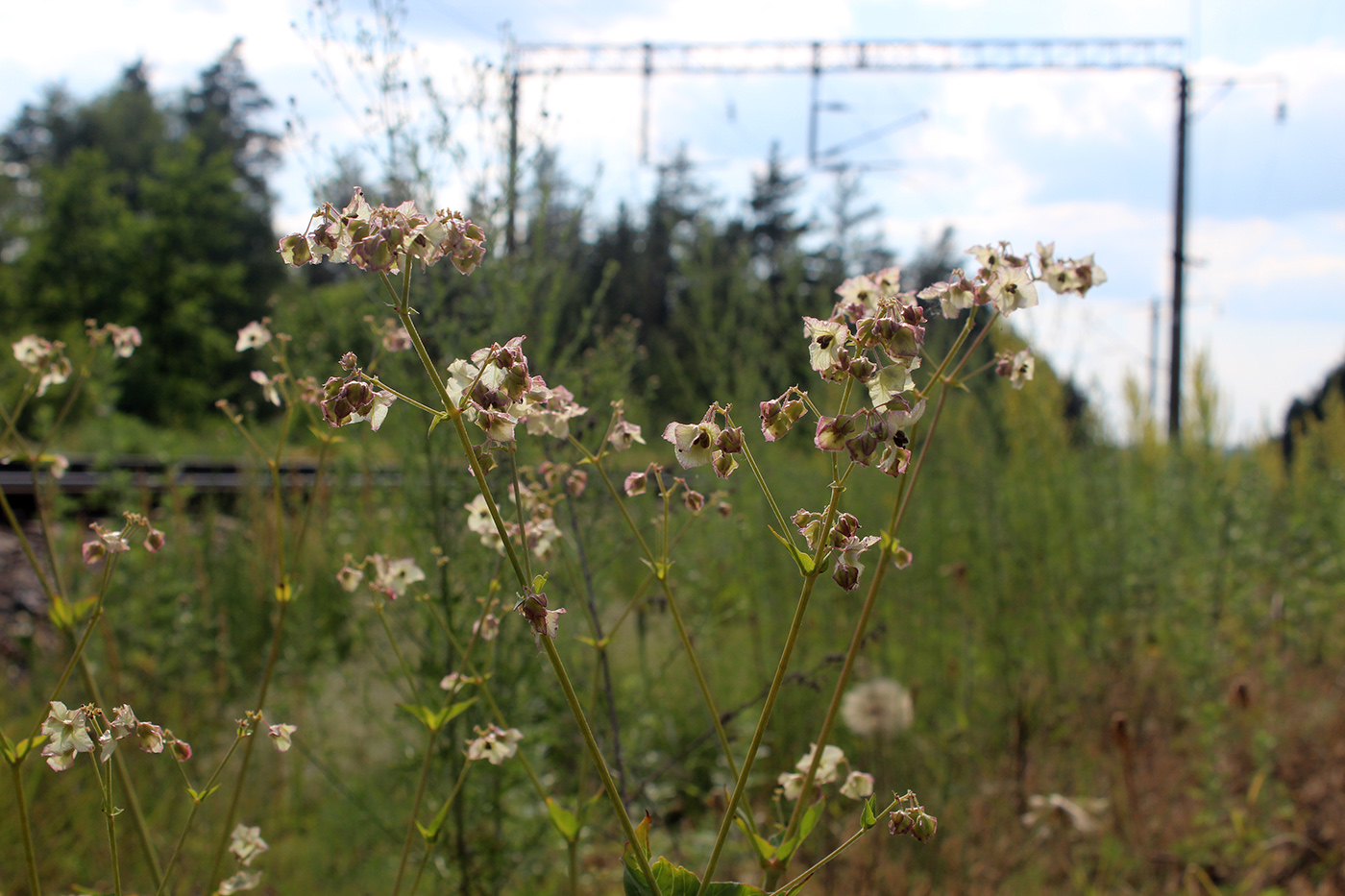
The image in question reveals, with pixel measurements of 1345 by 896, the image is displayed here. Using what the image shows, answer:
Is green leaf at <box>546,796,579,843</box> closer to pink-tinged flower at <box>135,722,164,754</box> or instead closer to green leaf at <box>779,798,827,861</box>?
green leaf at <box>779,798,827,861</box>

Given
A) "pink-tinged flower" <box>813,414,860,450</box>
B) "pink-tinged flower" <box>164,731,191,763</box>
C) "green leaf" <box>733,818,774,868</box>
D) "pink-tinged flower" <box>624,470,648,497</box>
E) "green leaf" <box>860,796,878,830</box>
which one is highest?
"pink-tinged flower" <box>813,414,860,450</box>

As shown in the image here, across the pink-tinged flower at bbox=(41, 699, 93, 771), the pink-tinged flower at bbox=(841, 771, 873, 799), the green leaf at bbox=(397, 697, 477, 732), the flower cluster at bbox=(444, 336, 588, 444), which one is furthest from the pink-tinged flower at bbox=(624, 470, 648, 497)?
the pink-tinged flower at bbox=(41, 699, 93, 771)

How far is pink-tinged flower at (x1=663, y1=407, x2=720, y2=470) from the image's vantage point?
0.82 meters

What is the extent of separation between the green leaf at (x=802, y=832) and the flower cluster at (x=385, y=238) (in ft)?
2.32

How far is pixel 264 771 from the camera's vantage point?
3443 mm

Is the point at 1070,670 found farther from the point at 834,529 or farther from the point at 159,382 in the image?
the point at 159,382

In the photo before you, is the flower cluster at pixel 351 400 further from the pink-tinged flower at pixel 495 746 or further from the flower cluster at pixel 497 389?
the pink-tinged flower at pixel 495 746

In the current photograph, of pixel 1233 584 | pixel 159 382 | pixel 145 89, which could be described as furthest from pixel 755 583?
pixel 145 89

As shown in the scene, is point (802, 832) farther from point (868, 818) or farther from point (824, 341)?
point (824, 341)

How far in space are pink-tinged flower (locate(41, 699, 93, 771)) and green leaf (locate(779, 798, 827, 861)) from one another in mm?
735

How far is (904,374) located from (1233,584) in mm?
4550

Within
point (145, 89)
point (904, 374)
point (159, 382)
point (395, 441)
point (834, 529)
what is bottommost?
point (159, 382)

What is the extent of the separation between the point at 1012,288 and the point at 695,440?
466mm

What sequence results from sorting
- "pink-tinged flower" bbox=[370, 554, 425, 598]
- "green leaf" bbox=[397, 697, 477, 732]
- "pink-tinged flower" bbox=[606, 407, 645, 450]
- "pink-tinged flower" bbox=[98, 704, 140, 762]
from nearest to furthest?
"pink-tinged flower" bbox=[98, 704, 140, 762] → "pink-tinged flower" bbox=[606, 407, 645, 450] → "green leaf" bbox=[397, 697, 477, 732] → "pink-tinged flower" bbox=[370, 554, 425, 598]
